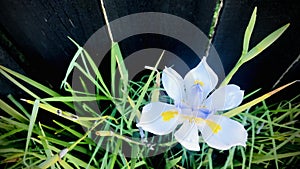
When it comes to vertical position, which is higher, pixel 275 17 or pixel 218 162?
pixel 275 17

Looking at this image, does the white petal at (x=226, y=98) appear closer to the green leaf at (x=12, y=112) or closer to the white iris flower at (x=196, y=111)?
the white iris flower at (x=196, y=111)

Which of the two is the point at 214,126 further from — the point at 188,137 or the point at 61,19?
the point at 61,19

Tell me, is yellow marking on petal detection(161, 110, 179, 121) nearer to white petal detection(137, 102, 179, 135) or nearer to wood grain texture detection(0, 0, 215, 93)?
white petal detection(137, 102, 179, 135)

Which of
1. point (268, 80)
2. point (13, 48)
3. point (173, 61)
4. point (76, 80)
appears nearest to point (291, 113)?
point (268, 80)

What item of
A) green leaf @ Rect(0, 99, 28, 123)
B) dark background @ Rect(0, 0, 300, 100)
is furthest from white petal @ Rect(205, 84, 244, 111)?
green leaf @ Rect(0, 99, 28, 123)

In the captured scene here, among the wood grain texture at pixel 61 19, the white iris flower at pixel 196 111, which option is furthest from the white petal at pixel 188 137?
the wood grain texture at pixel 61 19

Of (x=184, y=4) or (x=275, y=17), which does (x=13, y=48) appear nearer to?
(x=184, y=4)
